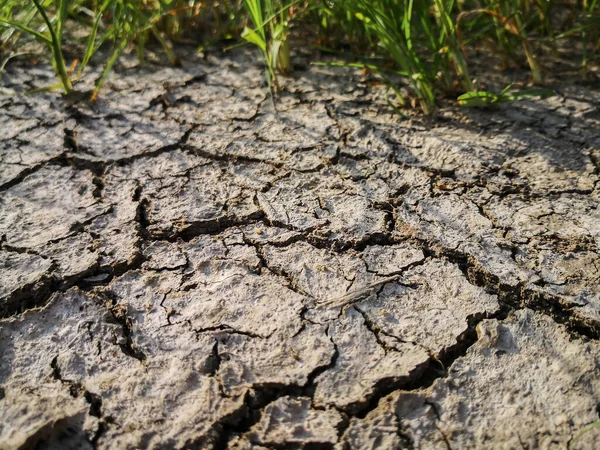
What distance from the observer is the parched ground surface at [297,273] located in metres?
1.24

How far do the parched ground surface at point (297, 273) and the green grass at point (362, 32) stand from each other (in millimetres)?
152

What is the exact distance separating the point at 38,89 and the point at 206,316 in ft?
4.27

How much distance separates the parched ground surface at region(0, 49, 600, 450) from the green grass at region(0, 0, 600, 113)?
0.15 m

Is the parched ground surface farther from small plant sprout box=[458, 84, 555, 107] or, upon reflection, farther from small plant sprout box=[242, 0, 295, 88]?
small plant sprout box=[242, 0, 295, 88]

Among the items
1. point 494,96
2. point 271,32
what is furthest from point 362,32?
point 494,96

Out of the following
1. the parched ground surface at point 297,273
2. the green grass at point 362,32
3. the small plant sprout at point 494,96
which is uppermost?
the green grass at point 362,32

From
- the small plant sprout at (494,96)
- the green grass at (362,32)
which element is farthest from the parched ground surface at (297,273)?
the green grass at (362,32)

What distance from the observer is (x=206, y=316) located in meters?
1.46

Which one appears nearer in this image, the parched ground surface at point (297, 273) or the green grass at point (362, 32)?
the parched ground surface at point (297, 273)

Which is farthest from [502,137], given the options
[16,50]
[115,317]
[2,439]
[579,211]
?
[16,50]

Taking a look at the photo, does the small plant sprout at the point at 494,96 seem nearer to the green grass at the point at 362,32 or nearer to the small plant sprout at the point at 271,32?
the green grass at the point at 362,32

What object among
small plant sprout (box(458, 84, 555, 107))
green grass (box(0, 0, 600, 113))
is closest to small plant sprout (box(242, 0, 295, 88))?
green grass (box(0, 0, 600, 113))

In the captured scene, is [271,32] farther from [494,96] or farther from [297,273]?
[297,273]

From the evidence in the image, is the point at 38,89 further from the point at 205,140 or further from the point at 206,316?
the point at 206,316
